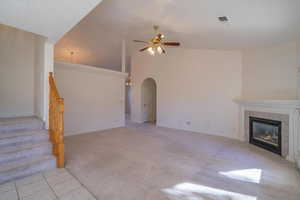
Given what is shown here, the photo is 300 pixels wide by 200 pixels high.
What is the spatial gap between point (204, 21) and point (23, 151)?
423cm

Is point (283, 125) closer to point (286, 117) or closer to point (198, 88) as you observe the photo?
point (286, 117)

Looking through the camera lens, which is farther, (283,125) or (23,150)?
(283,125)

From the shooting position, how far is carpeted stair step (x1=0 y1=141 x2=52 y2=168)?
222 centimetres

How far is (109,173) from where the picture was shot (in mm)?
2400

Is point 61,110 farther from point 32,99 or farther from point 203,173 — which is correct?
point 203,173

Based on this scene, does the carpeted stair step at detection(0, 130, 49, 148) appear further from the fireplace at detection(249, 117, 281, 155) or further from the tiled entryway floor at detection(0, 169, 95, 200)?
the fireplace at detection(249, 117, 281, 155)

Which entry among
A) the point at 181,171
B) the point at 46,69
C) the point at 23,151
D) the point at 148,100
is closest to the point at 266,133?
the point at 181,171

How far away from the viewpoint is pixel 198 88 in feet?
17.6

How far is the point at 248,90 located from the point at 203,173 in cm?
326

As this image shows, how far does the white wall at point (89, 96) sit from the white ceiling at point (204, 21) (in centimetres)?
161

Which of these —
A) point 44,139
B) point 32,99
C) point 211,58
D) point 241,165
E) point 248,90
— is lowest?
point 241,165

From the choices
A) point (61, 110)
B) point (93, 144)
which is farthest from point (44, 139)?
point (93, 144)

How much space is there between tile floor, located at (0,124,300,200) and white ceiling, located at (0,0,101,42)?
239 centimetres

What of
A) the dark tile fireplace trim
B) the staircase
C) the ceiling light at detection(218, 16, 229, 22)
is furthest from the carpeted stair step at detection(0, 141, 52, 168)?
the dark tile fireplace trim
